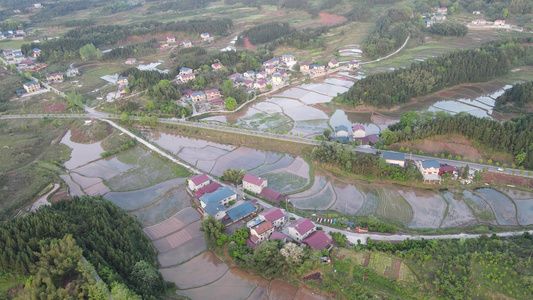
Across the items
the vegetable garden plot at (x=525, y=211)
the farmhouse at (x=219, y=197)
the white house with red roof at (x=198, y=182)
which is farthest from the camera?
the white house with red roof at (x=198, y=182)

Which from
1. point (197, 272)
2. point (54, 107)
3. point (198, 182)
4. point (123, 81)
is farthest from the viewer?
point (123, 81)

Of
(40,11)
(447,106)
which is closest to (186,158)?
(447,106)

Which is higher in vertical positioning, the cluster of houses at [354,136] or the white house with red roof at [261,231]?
the cluster of houses at [354,136]

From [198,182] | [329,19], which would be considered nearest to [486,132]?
[198,182]

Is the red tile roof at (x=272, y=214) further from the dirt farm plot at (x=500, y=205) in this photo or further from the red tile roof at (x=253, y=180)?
the dirt farm plot at (x=500, y=205)

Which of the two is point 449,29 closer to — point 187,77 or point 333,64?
point 333,64

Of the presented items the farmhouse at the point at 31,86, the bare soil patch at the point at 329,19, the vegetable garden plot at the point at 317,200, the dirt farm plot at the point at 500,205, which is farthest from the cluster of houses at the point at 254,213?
the bare soil patch at the point at 329,19
